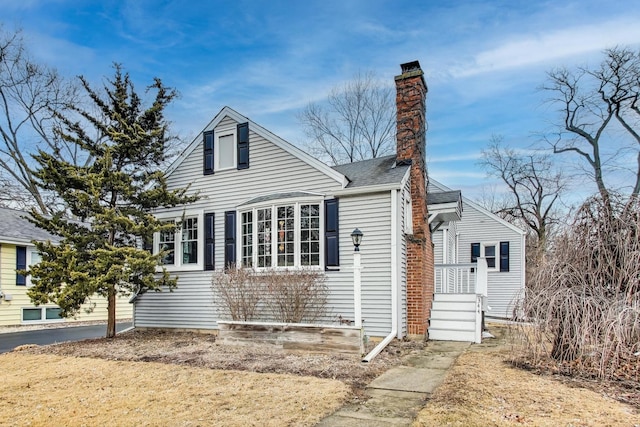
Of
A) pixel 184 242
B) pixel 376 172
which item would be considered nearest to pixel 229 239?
pixel 184 242

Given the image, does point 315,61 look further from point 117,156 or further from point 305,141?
point 305,141

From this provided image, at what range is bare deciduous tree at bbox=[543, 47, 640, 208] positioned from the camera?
63.4ft

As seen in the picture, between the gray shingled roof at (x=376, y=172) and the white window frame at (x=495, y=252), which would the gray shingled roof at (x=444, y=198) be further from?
the white window frame at (x=495, y=252)

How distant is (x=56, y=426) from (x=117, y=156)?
7.56 m

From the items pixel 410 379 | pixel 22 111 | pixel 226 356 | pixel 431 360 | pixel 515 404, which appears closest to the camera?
pixel 515 404

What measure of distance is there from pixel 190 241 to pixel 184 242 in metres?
0.22

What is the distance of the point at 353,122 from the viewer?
90.1ft

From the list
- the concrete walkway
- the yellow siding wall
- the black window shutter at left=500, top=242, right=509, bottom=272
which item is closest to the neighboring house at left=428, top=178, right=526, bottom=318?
the black window shutter at left=500, top=242, right=509, bottom=272

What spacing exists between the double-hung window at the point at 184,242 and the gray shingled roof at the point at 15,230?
260 inches

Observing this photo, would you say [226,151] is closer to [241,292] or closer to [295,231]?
[295,231]

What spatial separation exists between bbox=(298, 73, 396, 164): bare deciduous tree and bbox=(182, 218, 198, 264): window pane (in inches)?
645

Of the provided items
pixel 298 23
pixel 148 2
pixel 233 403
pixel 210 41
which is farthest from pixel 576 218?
pixel 210 41

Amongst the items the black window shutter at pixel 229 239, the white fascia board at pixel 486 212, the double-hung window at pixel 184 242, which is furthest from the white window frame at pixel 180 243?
the white fascia board at pixel 486 212

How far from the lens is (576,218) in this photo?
685 cm
